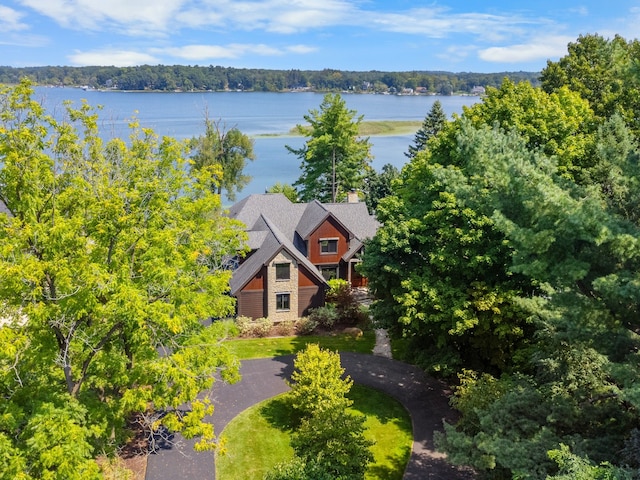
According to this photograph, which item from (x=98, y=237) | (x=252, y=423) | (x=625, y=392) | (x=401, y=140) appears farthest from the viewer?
(x=401, y=140)

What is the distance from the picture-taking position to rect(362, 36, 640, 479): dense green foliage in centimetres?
1137

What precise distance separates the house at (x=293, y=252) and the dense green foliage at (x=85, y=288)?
51.0 ft

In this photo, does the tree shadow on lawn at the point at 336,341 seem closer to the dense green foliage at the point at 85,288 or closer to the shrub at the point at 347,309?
the shrub at the point at 347,309

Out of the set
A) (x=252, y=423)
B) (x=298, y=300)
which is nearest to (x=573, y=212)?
(x=252, y=423)

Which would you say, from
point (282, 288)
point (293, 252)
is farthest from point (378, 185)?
point (282, 288)

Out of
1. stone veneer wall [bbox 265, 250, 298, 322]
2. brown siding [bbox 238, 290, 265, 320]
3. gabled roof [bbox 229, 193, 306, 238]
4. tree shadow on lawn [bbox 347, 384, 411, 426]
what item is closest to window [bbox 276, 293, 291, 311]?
stone veneer wall [bbox 265, 250, 298, 322]

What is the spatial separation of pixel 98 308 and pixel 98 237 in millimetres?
2150

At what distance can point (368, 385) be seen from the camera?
25.8 m

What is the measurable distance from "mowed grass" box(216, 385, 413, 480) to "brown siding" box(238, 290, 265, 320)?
968cm

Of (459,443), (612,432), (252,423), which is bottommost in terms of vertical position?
(252,423)

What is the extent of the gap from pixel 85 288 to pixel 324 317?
21.0 meters

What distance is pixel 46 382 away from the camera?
14.9 meters

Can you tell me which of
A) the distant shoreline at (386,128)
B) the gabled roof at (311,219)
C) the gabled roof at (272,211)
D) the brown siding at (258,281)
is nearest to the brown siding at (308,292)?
the brown siding at (258,281)

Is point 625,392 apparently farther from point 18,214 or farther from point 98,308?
point 18,214
